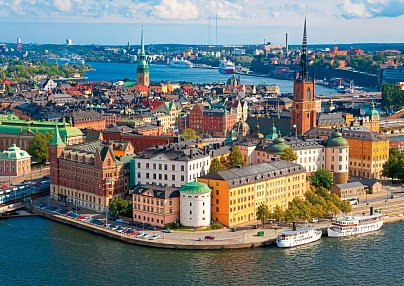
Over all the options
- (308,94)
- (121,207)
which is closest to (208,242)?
(121,207)

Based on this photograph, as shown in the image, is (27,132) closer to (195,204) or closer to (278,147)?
(278,147)

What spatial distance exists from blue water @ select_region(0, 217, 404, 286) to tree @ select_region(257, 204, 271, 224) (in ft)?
11.5

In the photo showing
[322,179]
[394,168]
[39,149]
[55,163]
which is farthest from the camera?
[39,149]

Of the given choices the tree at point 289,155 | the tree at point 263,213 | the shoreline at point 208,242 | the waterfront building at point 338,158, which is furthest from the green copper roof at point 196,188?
the waterfront building at point 338,158

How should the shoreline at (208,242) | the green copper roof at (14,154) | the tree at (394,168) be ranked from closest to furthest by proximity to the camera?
1. the shoreline at (208,242)
2. the tree at (394,168)
3. the green copper roof at (14,154)

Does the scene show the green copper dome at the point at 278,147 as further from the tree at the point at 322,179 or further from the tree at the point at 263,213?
the tree at the point at 263,213

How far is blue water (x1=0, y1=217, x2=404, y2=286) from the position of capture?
35.9m

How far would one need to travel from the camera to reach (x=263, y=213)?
4394 cm

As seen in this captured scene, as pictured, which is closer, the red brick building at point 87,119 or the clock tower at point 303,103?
the clock tower at point 303,103

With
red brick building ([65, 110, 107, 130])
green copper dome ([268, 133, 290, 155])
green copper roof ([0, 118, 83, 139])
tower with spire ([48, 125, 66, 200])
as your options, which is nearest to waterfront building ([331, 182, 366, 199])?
green copper dome ([268, 133, 290, 155])

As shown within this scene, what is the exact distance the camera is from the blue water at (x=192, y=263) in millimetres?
35938

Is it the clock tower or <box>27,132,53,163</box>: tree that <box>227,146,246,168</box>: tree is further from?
<box>27,132,53,163</box>: tree

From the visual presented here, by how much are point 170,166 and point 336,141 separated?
47.8 feet

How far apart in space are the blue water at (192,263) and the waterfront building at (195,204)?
356cm
